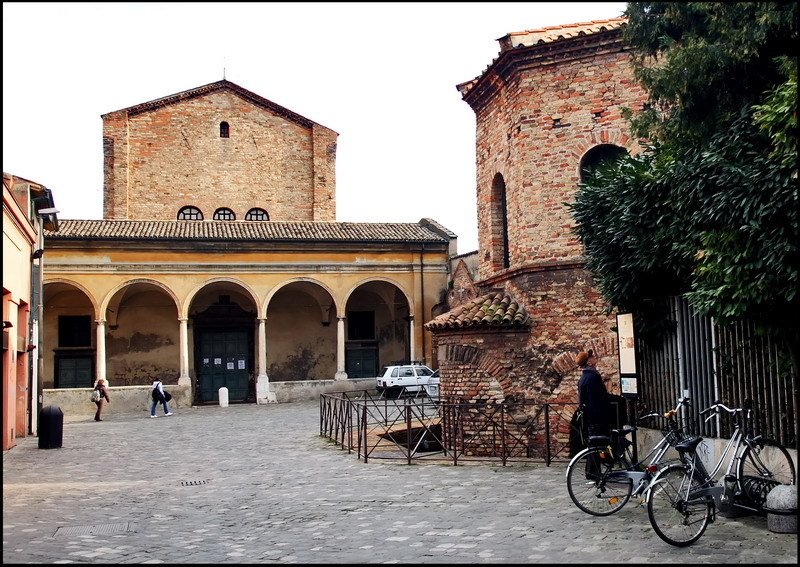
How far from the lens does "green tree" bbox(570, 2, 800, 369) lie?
6.86 m

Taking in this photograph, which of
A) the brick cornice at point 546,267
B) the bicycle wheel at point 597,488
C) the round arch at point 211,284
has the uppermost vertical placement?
the round arch at point 211,284

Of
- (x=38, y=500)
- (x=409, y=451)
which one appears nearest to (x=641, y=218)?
(x=409, y=451)

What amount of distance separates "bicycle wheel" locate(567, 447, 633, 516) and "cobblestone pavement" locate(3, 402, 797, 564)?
15 centimetres

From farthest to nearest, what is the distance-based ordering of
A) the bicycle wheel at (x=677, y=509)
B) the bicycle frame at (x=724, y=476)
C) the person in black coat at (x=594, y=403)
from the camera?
1. the person in black coat at (x=594, y=403)
2. the bicycle frame at (x=724, y=476)
3. the bicycle wheel at (x=677, y=509)

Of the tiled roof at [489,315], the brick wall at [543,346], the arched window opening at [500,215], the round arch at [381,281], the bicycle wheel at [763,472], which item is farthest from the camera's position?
the round arch at [381,281]

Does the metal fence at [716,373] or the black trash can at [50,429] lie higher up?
the metal fence at [716,373]

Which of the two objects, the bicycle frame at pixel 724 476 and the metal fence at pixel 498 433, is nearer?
the bicycle frame at pixel 724 476

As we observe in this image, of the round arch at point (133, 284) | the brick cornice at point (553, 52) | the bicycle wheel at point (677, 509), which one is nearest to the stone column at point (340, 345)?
the round arch at point (133, 284)

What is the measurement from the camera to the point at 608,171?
399 inches

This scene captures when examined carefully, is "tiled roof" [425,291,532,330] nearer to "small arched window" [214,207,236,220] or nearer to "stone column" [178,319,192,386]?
"stone column" [178,319,192,386]

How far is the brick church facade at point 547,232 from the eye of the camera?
12500 millimetres

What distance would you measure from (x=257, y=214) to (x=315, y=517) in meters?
27.3

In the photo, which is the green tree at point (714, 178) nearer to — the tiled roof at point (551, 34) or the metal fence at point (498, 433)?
the metal fence at point (498, 433)

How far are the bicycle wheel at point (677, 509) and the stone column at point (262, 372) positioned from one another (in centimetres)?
2193
